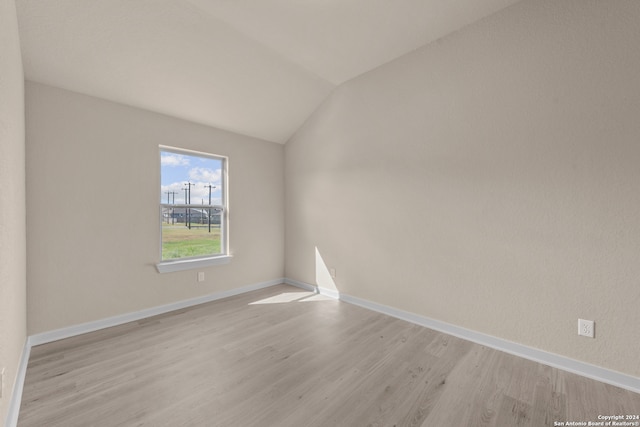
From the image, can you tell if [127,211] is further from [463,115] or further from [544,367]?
[544,367]

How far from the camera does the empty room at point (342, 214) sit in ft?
5.70

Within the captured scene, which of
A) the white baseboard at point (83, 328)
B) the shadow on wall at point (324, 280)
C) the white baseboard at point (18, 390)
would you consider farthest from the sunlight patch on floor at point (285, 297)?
the white baseboard at point (18, 390)

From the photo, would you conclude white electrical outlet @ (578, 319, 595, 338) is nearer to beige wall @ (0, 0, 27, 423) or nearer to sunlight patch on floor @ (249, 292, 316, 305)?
sunlight patch on floor @ (249, 292, 316, 305)

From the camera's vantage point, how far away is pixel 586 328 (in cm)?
194

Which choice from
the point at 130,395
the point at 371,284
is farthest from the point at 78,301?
the point at 371,284

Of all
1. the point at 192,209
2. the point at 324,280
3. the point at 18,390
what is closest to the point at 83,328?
the point at 18,390

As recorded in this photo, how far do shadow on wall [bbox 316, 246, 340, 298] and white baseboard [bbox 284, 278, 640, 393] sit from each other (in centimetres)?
49

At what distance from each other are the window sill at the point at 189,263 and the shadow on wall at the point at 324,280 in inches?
50.2

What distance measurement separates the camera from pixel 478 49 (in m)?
2.41

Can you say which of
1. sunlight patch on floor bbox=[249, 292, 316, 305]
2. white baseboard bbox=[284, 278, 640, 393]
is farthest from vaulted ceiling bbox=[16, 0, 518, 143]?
white baseboard bbox=[284, 278, 640, 393]

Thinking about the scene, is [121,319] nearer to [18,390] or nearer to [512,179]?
[18,390]

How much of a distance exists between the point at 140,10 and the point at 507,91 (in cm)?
313

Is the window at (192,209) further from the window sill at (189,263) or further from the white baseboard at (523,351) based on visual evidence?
the white baseboard at (523,351)

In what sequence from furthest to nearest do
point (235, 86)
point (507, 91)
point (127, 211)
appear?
point (235, 86), point (127, 211), point (507, 91)
